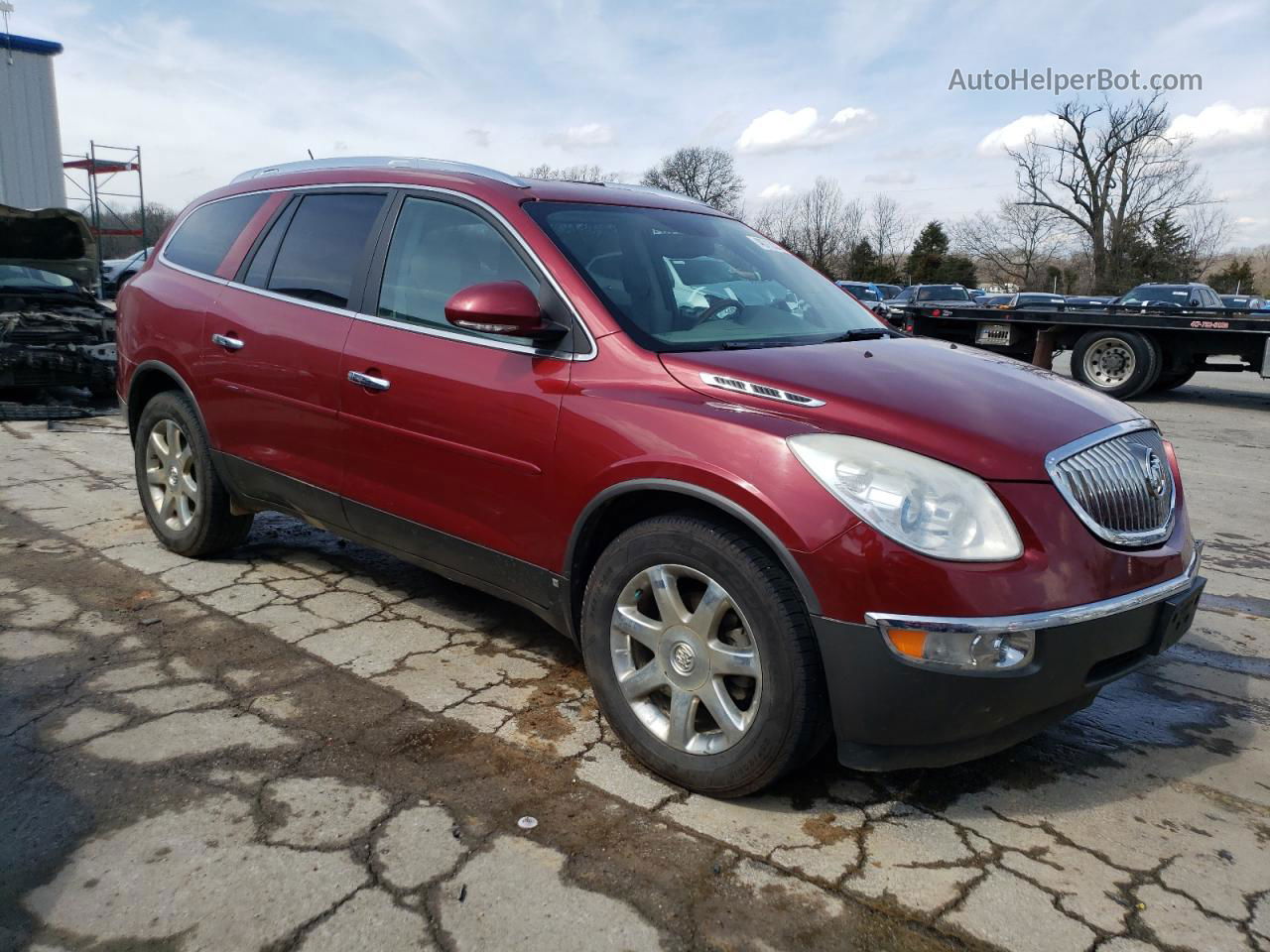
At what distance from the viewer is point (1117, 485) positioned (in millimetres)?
2576

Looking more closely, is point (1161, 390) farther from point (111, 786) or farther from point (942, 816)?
point (111, 786)

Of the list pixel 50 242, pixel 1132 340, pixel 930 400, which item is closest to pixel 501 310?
pixel 930 400

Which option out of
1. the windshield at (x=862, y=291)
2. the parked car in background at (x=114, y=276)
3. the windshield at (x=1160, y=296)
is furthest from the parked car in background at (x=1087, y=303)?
the parked car in background at (x=114, y=276)

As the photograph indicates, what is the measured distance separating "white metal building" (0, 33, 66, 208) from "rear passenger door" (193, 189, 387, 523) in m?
24.5

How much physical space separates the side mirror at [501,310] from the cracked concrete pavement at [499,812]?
1266mm

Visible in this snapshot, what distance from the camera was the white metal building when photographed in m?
23.9

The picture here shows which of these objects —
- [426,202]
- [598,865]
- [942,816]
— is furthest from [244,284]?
[942,816]

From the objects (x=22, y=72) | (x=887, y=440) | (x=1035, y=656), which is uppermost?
(x=22, y=72)

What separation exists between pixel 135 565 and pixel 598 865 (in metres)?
3.27

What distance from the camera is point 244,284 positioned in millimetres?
4125

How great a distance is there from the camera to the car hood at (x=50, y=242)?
34.0 feet

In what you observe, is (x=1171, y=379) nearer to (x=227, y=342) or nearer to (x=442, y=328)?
(x=442, y=328)

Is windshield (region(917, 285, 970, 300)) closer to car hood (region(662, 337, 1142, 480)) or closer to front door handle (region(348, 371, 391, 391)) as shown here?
car hood (region(662, 337, 1142, 480))

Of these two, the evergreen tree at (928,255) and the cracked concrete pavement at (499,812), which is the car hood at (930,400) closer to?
the cracked concrete pavement at (499,812)
